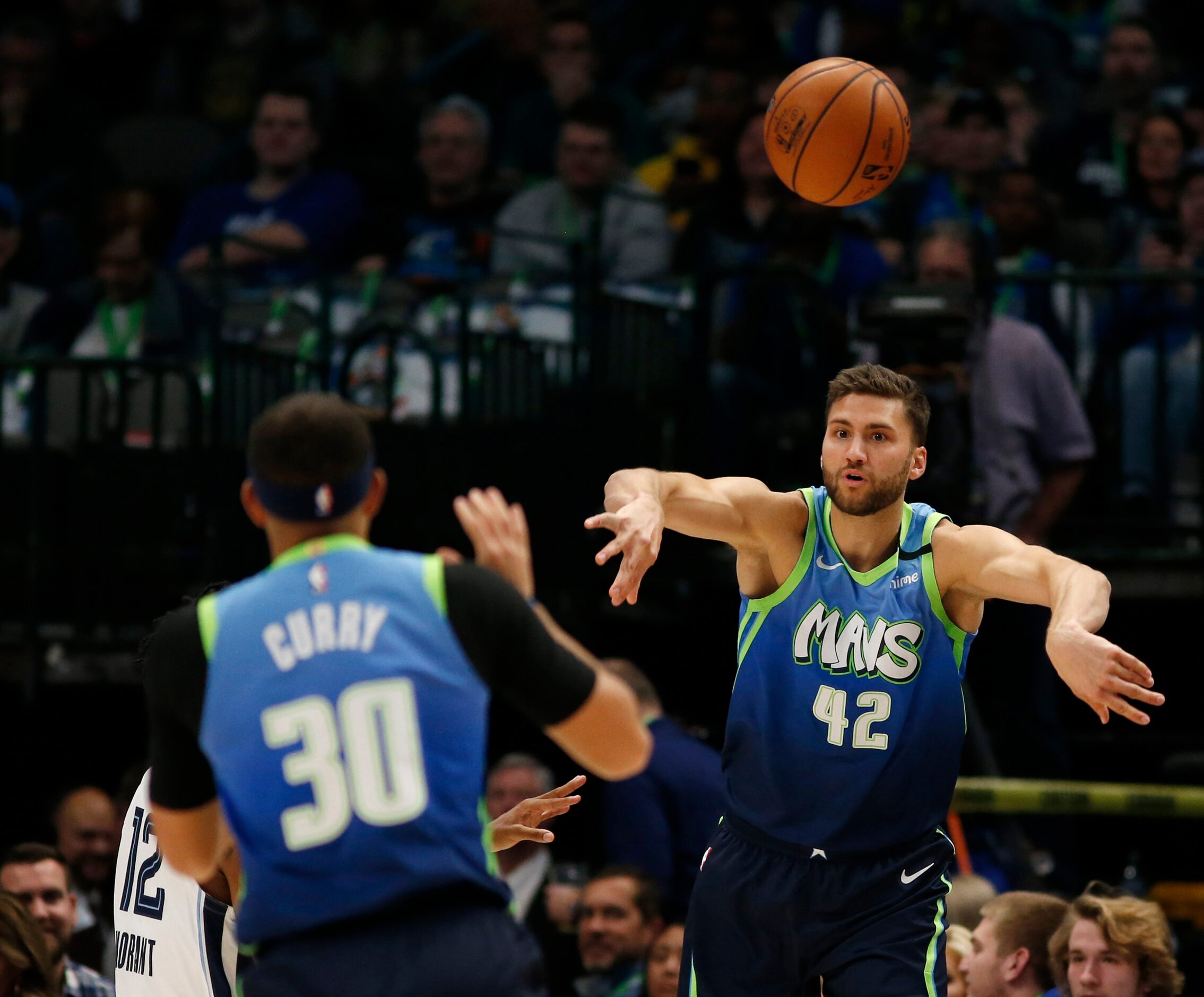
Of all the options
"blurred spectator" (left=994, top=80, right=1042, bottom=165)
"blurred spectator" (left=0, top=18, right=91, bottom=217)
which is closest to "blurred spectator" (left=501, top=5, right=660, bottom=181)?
"blurred spectator" (left=994, top=80, right=1042, bottom=165)

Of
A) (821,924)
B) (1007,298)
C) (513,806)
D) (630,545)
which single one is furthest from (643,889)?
(1007,298)

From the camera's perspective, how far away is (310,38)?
43.4 ft

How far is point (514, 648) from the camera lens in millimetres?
3512

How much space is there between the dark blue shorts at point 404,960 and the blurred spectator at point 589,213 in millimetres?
6341

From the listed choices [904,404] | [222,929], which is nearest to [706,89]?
[904,404]

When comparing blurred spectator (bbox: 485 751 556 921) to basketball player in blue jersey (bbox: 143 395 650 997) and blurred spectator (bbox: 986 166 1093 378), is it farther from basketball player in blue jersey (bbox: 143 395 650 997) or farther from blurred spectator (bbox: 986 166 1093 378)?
basketball player in blue jersey (bbox: 143 395 650 997)

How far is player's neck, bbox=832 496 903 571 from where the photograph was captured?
539cm

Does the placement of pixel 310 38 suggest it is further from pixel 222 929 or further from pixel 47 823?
pixel 222 929

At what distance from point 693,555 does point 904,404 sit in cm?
395

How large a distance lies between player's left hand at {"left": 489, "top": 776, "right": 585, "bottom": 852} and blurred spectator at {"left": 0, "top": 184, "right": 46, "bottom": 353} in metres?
6.67

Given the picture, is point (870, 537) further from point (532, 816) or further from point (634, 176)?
point (634, 176)

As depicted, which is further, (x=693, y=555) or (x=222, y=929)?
(x=693, y=555)

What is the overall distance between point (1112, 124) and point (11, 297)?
22.5ft

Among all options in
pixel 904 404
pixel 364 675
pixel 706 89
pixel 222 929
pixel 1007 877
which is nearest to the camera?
pixel 364 675
